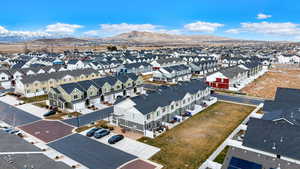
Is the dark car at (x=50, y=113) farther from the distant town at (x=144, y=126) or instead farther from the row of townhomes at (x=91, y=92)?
the row of townhomes at (x=91, y=92)

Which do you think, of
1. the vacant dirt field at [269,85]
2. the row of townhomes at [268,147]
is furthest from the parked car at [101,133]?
the vacant dirt field at [269,85]

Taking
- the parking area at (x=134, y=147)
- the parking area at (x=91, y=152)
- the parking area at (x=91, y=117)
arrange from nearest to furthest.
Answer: the parking area at (x=91, y=152) → the parking area at (x=134, y=147) → the parking area at (x=91, y=117)

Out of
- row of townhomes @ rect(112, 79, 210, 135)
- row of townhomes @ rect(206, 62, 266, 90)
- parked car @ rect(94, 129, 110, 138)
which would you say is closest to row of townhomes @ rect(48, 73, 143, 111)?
row of townhomes @ rect(112, 79, 210, 135)

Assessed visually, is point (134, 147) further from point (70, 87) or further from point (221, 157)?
point (70, 87)

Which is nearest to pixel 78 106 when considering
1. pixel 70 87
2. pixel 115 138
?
pixel 70 87

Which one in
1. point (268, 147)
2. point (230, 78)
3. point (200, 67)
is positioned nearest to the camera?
point (268, 147)
